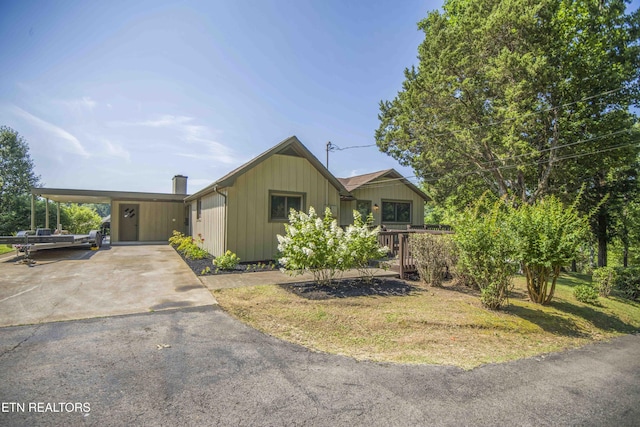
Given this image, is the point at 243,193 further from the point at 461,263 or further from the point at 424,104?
the point at 424,104

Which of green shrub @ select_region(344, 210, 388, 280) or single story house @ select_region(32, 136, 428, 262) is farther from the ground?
single story house @ select_region(32, 136, 428, 262)

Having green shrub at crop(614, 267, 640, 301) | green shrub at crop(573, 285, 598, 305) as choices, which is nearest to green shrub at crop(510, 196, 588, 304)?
green shrub at crop(573, 285, 598, 305)

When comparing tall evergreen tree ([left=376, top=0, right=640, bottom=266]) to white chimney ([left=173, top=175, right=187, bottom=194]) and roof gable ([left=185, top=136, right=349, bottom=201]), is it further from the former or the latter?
white chimney ([left=173, top=175, right=187, bottom=194])

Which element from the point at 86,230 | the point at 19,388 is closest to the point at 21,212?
the point at 86,230

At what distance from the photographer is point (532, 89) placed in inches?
431

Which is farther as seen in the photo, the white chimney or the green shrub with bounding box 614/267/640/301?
the white chimney

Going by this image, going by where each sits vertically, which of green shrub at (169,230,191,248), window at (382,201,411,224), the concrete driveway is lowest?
the concrete driveway

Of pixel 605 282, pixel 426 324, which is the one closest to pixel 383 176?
pixel 605 282

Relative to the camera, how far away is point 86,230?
23.3m

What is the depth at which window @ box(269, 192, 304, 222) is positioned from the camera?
35.0ft

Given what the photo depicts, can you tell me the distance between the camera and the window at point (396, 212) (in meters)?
17.9

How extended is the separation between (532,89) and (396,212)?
9.16 metres

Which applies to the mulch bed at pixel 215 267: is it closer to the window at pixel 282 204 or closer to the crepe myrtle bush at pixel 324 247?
the window at pixel 282 204

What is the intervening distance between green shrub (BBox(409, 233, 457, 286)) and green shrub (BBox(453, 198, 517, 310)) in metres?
1.37
